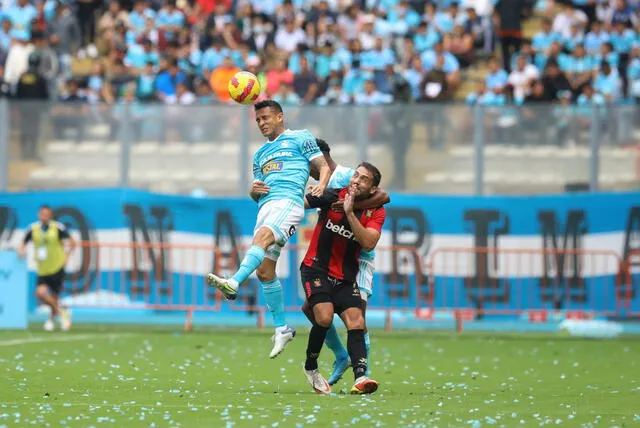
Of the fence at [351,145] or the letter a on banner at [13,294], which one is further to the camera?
the fence at [351,145]

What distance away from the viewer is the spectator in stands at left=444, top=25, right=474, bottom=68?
25.5 meters

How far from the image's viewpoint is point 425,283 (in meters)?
22.2

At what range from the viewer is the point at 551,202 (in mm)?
22594

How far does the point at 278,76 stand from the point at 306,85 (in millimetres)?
512

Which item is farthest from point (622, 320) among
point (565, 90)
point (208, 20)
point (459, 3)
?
point (208, 20)

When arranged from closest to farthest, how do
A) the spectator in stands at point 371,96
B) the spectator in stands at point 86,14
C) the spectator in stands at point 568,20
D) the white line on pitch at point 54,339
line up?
1. the white line on pitch at point 54,339
2. the spectator in stands at point 371,96
3. the spectator in stands at point 568,20
4. the spectator in stands at point 86,14

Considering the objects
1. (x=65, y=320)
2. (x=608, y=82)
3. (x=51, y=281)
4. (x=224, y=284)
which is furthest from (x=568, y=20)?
(x=224, y=284)

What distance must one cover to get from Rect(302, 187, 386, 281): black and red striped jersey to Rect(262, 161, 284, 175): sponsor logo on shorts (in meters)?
0.54

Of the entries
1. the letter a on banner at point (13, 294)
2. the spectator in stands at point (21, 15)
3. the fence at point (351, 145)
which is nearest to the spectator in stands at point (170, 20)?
the spectator in stands at point (21, 15)

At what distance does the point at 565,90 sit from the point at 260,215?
40.4ft

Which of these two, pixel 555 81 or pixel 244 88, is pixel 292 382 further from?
pixel 555 81

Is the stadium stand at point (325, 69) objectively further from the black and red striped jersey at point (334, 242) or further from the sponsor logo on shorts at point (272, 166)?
the black and red striped jersey at point (334, 242)

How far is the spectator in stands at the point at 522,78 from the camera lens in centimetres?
2414

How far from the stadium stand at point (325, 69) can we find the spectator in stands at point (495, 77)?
0.02 metres
